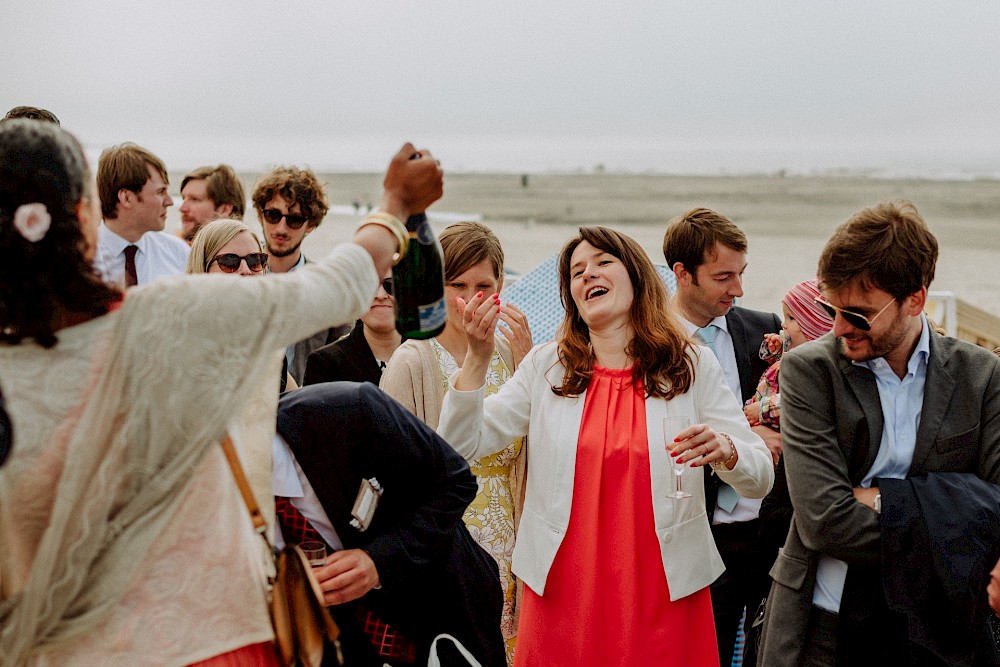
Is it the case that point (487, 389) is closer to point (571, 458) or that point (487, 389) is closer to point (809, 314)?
point (571, 458)

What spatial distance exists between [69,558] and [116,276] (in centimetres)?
56

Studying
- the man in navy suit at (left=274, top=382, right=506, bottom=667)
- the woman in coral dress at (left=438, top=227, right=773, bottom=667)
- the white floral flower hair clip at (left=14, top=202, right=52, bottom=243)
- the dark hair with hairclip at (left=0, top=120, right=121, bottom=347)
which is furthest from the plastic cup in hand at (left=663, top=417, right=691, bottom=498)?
Answer: the white floral flower hair clip at (left=14, top=202, right=52, bottom=243)

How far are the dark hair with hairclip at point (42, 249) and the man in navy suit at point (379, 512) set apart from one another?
74 cm

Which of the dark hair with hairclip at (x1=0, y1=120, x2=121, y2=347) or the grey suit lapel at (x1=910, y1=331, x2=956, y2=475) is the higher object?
the dark hair with hairclip at (x1=0, y1=120, x2=121, y2=347)

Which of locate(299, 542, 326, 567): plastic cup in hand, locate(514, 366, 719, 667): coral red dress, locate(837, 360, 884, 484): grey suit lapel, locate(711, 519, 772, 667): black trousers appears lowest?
locate(711, 519, 772, 667): black trousers

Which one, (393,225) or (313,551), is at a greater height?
(393,225)

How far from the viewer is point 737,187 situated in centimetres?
7044

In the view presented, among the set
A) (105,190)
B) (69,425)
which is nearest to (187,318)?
(69,425)

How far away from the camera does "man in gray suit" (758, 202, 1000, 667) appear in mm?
2713

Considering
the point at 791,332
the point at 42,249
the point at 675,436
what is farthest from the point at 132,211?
the point at 42,249

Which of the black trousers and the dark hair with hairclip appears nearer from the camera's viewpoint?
the dark hair with hairclip

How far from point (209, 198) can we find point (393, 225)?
4818mm

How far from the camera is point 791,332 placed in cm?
401

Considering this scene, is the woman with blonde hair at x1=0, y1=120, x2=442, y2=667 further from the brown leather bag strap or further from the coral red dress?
the coral red dress
